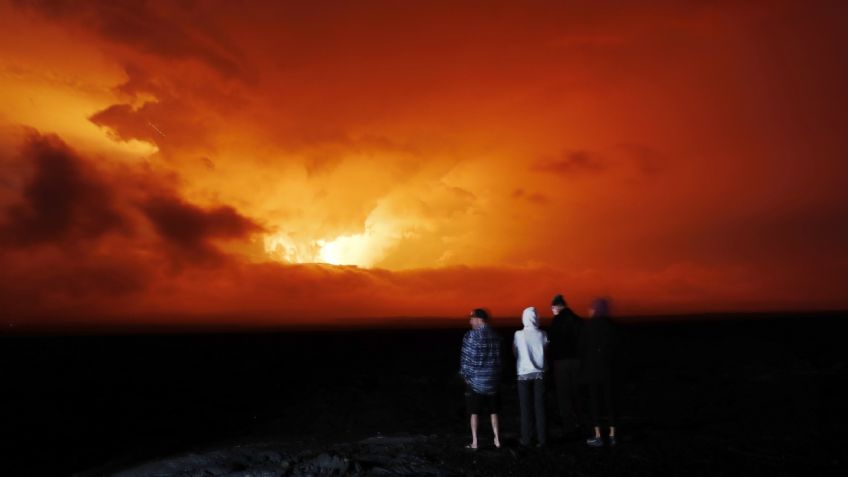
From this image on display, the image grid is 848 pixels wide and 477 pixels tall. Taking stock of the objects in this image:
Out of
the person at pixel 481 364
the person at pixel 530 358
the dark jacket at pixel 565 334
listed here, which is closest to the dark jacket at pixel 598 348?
the dark jacket at pixel 565 334

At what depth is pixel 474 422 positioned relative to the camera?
37.4ft

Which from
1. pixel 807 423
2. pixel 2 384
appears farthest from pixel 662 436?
pixel 2 384

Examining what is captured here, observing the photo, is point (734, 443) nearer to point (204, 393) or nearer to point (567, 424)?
point (567, 424)

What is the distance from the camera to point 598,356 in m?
11.7

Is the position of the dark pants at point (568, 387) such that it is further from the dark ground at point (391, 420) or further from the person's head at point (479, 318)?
the person's head at point (479, 318)

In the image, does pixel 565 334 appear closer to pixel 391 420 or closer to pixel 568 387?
pixel 568 387

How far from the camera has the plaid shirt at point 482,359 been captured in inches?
437

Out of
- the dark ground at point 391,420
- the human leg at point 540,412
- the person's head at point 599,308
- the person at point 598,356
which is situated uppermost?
the person's head at point 599,308

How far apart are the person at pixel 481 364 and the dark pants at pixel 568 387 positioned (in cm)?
180

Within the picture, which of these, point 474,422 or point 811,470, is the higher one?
point 474,422

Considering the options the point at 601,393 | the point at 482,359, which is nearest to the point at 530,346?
the point at 482,359

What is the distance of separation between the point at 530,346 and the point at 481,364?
1000mm

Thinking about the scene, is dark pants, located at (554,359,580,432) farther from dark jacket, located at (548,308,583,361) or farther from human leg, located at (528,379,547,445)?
human leg, located at (528,379,547,445)

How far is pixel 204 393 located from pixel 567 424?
25950 millimetres
